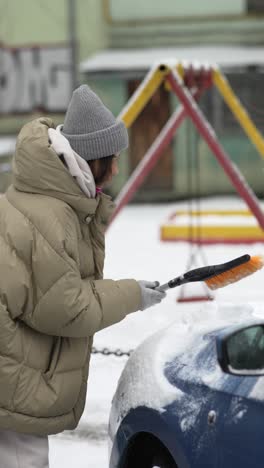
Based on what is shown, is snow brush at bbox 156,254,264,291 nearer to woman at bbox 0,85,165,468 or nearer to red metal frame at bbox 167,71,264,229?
woman at bbox 0,85,165,468

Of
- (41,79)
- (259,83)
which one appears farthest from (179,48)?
(41,79)

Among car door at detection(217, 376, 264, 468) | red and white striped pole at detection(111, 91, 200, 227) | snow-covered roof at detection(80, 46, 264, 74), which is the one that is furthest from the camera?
snow-covered roof at detection(80, 46, 264, 74)

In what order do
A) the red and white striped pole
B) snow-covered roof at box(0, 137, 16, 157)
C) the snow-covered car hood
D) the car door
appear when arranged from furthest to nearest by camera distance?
snow-covered roof at box(0, 137, 16, 157), the red and white striped pole, the snow-covered car hood, the car door

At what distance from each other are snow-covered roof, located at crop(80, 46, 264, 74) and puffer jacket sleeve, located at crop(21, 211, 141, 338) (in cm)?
1394

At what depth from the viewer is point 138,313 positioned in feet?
25.2

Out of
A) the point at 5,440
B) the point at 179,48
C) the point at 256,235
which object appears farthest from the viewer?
the point at 179,48

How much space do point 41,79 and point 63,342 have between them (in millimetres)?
16216

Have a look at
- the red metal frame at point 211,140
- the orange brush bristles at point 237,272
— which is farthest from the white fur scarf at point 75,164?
the red metal frame at point 211,140

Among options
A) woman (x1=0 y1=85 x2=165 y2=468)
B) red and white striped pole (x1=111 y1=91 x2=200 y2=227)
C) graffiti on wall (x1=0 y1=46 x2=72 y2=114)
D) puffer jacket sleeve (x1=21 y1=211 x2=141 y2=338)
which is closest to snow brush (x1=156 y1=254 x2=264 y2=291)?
woman (x1=0 y1=85 x2=165 y2=468)

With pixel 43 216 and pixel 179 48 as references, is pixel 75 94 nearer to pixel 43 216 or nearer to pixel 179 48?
pixel 43 216

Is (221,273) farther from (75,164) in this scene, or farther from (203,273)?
(75,164)

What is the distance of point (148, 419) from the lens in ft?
9.93

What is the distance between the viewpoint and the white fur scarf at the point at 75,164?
2.87 m

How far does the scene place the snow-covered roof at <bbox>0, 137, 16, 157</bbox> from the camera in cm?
1667
